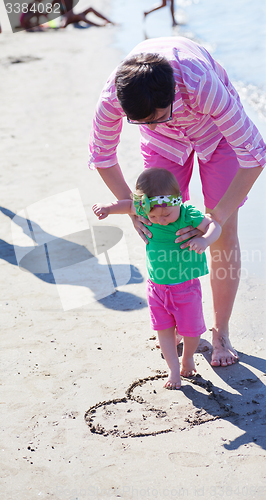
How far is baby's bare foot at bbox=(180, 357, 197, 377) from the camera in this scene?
9.06 feet

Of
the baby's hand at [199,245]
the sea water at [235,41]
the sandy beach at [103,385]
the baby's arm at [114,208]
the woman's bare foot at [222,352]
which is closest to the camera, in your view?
the sandy beach at [103,385]

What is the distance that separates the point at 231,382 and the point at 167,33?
14.4 m

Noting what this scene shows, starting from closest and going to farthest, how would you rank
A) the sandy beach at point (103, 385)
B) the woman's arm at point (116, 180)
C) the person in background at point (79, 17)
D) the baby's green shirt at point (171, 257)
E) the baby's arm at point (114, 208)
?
the sandy beach at point (103, 385), the baby's green shirt at point (171, 257), the baby's arm at point (114, 208), the woman's arm at point (116, 180), the person in background at point (79, 17)

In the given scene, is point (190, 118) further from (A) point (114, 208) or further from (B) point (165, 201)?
(A) point (114, 208)

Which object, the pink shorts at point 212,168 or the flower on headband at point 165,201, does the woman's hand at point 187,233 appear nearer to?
the flower on headband at point 165,201

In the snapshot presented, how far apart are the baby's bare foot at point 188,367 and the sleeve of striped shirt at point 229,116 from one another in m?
1.11

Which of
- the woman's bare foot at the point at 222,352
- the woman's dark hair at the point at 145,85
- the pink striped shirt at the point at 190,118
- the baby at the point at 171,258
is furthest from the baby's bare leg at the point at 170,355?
the woman's dark hair at the point at 145,85

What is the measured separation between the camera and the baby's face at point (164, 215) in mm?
2373

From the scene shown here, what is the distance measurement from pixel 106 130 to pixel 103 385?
1.34 metres

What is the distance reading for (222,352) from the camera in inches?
112

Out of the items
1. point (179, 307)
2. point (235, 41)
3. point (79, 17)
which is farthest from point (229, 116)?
point (79, 17)

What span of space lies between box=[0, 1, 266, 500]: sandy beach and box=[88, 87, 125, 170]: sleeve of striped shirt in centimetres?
112

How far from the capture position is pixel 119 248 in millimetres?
4195

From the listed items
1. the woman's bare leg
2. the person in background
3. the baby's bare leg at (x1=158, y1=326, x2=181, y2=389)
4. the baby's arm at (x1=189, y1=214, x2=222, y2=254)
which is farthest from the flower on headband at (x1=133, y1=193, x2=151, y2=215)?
the person in background
